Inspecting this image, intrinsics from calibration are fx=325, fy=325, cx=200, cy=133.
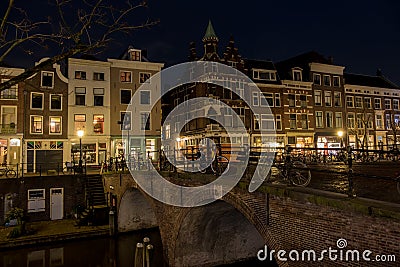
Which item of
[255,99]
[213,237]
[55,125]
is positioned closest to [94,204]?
[55,125]

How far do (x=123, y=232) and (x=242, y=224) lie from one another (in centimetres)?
840

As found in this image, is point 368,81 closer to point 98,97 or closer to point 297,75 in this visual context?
point 297,75

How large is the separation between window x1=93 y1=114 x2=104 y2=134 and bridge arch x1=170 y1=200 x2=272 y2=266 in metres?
18.3

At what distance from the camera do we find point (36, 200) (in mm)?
20500

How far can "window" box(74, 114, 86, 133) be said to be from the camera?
2788 cm

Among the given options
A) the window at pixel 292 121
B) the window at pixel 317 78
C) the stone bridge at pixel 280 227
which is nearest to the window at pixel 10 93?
the stone bridge at pixel 280 227

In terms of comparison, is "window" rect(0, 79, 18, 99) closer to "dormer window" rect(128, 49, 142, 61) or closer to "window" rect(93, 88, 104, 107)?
"window" rect(93, 88, 104, 107)

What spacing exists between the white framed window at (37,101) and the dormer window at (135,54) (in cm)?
862

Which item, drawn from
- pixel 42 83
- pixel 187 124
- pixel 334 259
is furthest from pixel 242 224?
pixel 187 124

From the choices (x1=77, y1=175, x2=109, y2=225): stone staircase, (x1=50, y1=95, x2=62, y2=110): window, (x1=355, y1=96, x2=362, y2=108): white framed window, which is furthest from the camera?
(x1=355, y1=96, x2=362, y2=108): white framed window

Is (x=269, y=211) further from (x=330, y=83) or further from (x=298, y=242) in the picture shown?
(x=330, y=83)

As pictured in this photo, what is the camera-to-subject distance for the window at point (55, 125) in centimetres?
2689

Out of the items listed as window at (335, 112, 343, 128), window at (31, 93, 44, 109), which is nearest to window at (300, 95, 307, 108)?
window at (335, 112, 343, 128)

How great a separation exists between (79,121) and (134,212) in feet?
39.1
